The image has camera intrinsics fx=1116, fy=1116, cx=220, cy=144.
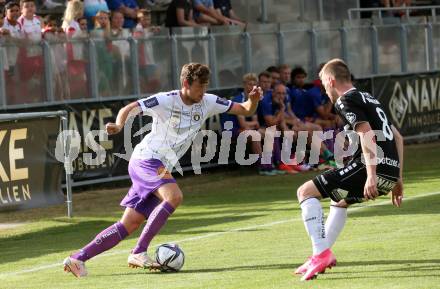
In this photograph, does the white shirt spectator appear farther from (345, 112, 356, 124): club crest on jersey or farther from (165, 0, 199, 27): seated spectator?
(165, 0, 199, 27): seated spectator


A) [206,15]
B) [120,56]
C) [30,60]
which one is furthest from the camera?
[206,15]

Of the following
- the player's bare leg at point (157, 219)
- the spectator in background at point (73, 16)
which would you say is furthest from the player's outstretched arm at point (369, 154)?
the spectator in background at point (73, 16)

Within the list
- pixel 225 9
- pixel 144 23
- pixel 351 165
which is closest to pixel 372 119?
pixel 351 165

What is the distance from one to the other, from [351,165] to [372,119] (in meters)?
0.46

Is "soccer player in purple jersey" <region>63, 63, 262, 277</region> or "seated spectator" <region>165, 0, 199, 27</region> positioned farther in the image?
"seated spectator" <region>165, 0, 199, 27</region>


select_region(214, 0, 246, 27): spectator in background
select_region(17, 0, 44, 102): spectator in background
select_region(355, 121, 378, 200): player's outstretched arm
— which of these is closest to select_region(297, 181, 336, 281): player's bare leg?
select_region(355, 121, 378, 200): player's outstretched arm

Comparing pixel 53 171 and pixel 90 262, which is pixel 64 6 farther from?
pixel 90 262

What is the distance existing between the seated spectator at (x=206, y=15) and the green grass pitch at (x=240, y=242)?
4.62 meters

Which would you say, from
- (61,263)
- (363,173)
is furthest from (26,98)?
(363,173)

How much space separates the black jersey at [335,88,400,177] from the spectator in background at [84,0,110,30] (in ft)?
33.4

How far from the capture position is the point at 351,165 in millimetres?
9648

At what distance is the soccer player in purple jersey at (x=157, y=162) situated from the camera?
34.1ft

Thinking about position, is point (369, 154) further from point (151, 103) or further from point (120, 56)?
point (120, 56)

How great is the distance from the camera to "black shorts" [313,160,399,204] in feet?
31.3
